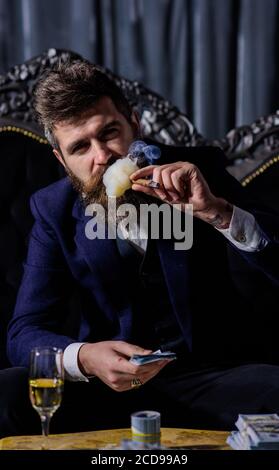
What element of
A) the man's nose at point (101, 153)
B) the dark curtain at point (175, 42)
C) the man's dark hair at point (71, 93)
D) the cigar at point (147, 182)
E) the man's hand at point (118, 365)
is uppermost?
the dark curtain at point (175, 42)

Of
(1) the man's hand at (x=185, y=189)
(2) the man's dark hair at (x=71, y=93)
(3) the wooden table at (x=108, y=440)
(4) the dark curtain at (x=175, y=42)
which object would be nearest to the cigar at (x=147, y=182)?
(1) the man's hand at (x=185, y=189)

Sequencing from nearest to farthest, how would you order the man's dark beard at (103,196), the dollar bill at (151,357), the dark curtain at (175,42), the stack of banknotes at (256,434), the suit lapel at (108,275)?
the stack of banknotes at (256,434) < the dollar bill at (151,357) < the man's dark beard at (103,196) < the suit lapel at (108,275) < the dark curtain at (175,42)

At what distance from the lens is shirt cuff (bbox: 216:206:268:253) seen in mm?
1983

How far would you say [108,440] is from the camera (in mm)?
1601

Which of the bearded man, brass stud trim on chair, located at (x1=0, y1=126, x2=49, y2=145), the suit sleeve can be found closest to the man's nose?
the bearded man

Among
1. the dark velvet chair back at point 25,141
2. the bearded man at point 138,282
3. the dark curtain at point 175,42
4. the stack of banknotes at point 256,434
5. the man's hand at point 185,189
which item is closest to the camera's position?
the stack of banknotes at point 256,434

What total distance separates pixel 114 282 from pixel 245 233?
429 mm

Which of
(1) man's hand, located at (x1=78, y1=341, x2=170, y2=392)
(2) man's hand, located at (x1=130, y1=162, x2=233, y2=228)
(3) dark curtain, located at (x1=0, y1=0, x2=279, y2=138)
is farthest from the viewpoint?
(3) dark curtain, located at (x1=0, y1=0, x2=279, y2=138)

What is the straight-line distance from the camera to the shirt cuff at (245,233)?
1983mm

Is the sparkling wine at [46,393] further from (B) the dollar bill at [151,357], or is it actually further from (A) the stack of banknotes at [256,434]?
(A) the stack of banknotes at [256,434]

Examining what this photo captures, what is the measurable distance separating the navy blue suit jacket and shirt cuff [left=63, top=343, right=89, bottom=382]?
0.18 metres

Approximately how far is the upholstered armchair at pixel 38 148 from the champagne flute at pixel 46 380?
115 cm

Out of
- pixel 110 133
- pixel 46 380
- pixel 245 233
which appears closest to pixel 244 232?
pixel 245 233

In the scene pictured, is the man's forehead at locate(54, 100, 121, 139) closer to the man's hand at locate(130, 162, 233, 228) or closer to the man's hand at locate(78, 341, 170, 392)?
the man's hand at locate(130, 162, 233, 228)
